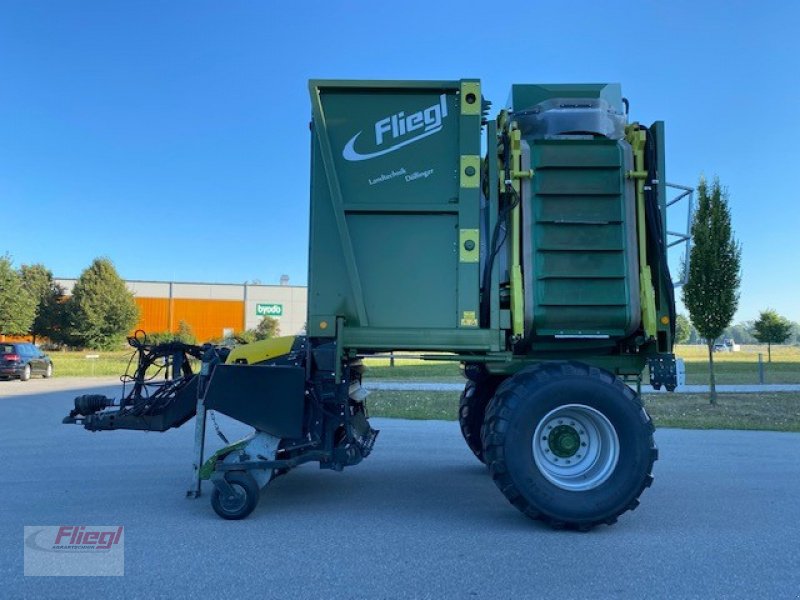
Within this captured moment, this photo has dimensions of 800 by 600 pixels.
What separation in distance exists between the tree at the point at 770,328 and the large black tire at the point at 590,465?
43.6 meters

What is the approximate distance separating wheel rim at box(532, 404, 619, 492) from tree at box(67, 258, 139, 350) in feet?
160

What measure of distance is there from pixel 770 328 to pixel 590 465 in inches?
1733

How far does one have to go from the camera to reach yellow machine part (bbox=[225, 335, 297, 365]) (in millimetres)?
5203

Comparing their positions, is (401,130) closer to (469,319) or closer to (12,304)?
(469,319)

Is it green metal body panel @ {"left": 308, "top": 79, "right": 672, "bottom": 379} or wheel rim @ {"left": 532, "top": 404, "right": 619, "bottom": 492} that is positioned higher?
green metal body panel @ {"left": 308, "top": 79, "right": 672, "bottom": 379}

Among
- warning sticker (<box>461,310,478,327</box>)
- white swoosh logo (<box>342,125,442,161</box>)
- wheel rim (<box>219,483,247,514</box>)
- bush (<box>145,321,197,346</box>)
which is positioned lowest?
wheel rim (<box>219,483,247,514</box>)

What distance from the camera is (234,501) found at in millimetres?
4805

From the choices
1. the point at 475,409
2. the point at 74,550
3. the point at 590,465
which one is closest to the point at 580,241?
the point at 590,465

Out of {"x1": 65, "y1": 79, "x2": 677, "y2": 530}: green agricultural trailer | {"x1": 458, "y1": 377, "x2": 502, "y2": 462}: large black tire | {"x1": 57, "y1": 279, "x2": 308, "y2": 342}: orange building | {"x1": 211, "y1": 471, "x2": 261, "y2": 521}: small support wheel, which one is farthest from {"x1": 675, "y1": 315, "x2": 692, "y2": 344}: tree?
{"x1": 57, "y1": 279, "x2": 308, "y2": 342}: orange building

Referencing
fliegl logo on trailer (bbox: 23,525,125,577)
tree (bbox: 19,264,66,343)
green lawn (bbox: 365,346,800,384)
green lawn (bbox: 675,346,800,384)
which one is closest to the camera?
fliegl logo on trailer (bbox: 23,525,125,577)

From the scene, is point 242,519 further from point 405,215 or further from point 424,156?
point 424,156

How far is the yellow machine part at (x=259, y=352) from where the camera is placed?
5.20m

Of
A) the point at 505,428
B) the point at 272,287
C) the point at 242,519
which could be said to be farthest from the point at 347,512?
the point at 272,287

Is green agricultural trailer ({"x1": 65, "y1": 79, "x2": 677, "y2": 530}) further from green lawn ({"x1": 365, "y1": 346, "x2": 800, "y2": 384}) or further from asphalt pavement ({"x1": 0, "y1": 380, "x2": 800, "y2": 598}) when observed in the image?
green lawn ({"x1": 365, "y1": 346, "x2": 800, "y2": 384})
